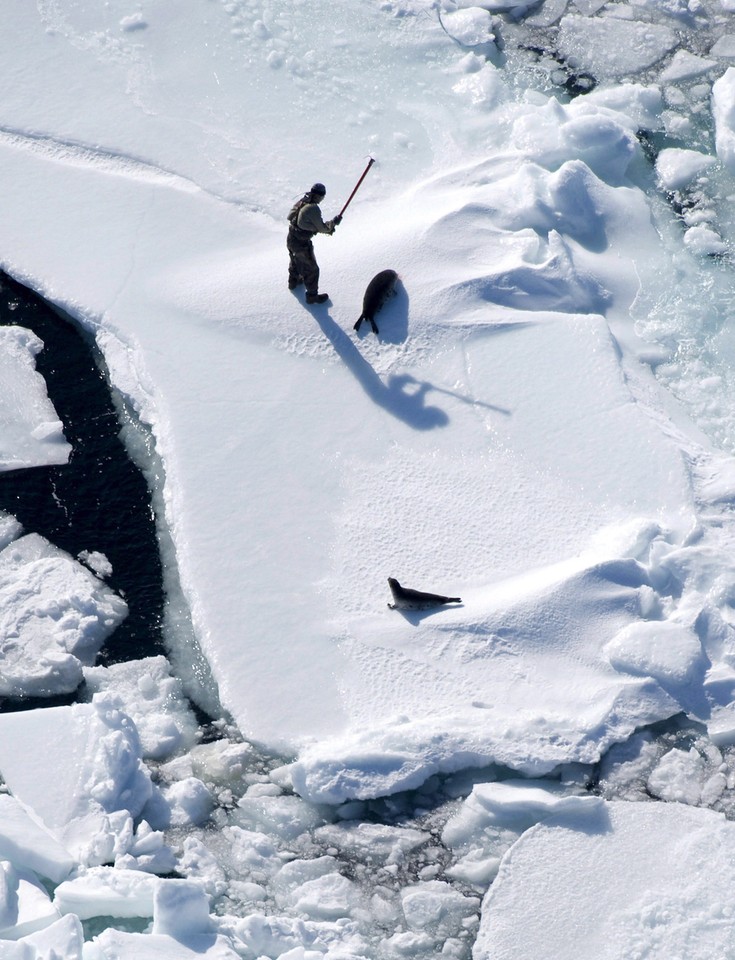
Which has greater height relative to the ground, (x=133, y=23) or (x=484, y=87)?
(x=133, y=23)

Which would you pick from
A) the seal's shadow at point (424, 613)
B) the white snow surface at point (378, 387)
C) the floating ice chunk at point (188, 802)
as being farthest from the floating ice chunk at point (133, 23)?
the floating ice chunk at point (188, 802)

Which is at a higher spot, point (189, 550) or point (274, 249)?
point (274, 249)

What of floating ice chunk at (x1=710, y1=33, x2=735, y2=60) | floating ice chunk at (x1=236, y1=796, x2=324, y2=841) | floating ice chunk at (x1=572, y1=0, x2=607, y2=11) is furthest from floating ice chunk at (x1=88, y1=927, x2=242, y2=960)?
floating ice chunk at (x1=572, y1=0, x2=607, y2=11)

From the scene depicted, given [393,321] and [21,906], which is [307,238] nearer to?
[393,321]

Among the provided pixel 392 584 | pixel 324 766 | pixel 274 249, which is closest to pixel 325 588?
pixel 392 584

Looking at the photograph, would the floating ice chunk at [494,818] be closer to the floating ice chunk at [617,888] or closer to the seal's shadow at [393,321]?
the floating ice chunk at [617,888]

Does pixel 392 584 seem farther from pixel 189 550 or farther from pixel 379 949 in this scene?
pixel 379 949

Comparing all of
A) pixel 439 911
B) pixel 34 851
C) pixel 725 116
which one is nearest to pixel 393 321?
pixel 725 116
